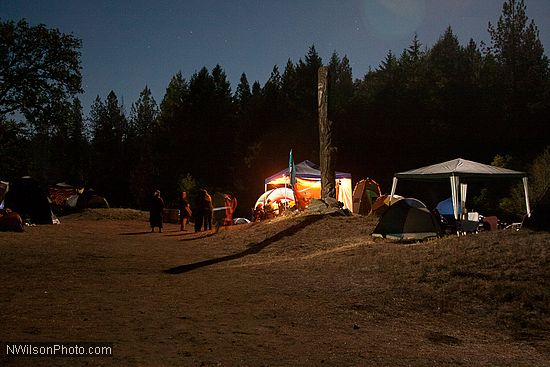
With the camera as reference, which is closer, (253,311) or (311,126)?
(253,311)

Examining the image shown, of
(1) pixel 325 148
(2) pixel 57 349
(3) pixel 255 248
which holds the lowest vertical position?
(2) pixel 57 349

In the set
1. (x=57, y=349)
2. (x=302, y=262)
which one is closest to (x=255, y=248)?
(x=302, y=262)

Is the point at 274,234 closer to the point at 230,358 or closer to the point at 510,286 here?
the point at 510,286

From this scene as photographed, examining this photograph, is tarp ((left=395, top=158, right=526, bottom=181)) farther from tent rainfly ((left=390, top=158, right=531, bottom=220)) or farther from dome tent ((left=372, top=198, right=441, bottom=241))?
dome tent ((left=372, top=198, right=441, bottom=241))

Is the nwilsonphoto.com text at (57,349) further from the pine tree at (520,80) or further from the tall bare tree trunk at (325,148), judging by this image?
the pine tree at (520,80)

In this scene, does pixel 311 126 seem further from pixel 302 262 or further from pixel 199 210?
pixel 302 262

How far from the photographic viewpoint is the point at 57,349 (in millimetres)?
4301

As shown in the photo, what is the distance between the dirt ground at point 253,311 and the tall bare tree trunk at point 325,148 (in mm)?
6317

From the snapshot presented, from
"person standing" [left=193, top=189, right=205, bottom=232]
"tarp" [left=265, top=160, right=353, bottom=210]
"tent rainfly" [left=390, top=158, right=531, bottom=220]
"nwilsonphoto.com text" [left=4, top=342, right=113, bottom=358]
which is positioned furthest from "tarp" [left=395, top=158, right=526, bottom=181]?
"nwilsonphoto.com text" [left=4, top=342, right=113, bottom=358]

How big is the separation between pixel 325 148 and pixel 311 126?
35155 millimetres

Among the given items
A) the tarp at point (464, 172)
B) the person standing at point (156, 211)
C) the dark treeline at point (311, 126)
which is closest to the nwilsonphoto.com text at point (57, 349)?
the tarp at point (464, 172)

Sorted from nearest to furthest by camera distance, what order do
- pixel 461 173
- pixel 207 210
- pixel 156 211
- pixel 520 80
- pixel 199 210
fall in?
pixel 461 173 → pixel 199 210 → pixel 207 210 → pixel 156 211 → pixel 520 80

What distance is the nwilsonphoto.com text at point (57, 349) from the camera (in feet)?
13.6

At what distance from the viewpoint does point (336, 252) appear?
11.9m
